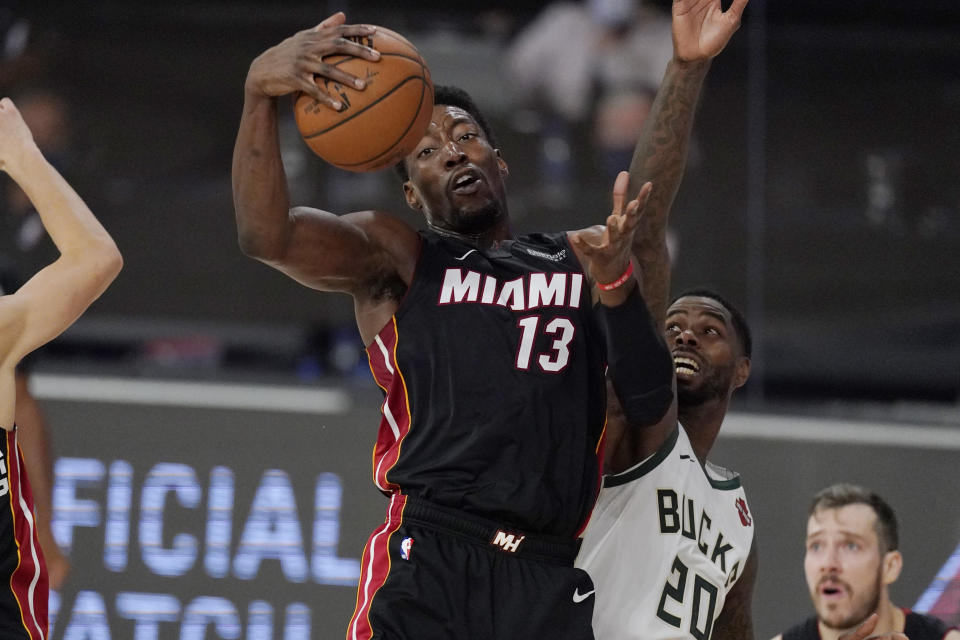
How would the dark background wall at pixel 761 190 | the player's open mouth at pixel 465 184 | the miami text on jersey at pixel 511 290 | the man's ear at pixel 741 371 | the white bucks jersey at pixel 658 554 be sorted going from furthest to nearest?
1. the dark background wall at pixel 761 190
2. the man's ear at pixel 741 371
3. the white bucks jersey at pixel 658 554
4. the player's open mouth at pixel 465 184
5. the miami text on jersey at pixel 511 290

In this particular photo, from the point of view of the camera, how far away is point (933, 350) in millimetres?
6109

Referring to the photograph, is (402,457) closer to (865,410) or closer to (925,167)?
(865,410)

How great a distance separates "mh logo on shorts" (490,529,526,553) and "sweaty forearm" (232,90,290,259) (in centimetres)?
83

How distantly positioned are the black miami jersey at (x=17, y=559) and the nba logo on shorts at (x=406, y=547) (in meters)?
0.85

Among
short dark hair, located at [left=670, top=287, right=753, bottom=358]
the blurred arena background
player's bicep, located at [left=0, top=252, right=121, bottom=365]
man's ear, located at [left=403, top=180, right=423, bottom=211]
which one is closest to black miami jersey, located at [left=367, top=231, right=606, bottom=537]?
man's ear, located at [left=403, top=180, right=423, bottom=211]

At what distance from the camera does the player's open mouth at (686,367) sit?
413cm

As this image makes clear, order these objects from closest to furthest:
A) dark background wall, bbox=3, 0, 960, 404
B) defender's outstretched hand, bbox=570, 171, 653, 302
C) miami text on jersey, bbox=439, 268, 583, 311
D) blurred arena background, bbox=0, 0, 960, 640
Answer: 1. defender's outstretched hand, bbox=570, 171, 653, 302
2. miami text on jersey, bbox=439, 268, 583, 311
3. blurred arena background, bbox=0, 0, 960, 640
4. dark background wall, bbox=3, 0, 960, 404

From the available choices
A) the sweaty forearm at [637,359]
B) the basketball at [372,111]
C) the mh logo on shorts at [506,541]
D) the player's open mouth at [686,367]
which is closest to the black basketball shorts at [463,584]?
the mh logo on shorts at [506,541]

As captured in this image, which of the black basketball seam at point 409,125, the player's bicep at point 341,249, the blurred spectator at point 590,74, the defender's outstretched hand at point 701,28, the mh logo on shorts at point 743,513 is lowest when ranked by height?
the mh logo on shorts at point 743,513

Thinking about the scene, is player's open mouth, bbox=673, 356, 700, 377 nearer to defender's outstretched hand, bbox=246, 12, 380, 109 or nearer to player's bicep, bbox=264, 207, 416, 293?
player's bicep, bbox=264, 207, 416, 293

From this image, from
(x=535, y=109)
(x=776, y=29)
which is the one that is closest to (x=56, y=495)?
(x=535, y=109)

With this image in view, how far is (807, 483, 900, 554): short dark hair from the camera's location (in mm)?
5020

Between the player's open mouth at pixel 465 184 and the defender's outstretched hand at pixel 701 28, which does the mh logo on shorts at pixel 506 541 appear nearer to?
the player's open mouth at pixel 465 184

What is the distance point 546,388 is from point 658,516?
2.38ft
